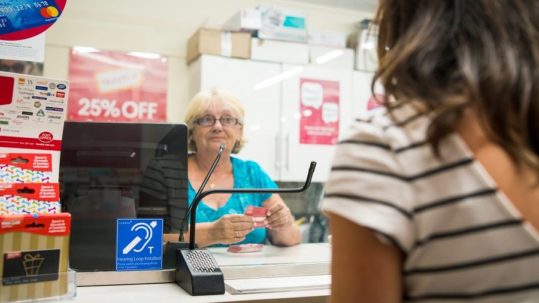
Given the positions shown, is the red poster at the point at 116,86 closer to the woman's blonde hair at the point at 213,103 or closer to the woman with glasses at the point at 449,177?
the woman's blonde hair at the point at 213,103

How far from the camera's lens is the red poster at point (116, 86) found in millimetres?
3080

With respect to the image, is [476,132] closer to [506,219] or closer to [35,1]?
[506,219]

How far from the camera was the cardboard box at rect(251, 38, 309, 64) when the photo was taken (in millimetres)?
3160

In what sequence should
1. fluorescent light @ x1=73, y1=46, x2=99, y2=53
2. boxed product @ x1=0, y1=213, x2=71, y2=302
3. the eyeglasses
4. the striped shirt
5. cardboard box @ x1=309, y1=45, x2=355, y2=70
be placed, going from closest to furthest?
the striped shirt, boxed product @ x1=0, y1=213, x2=71, y2=302, the eyeglasses, fluorescent light @ x1=73, y1=46, x2=99, y2=53, cardboard box @ x1=309, y1=45, x2=355, y2=70

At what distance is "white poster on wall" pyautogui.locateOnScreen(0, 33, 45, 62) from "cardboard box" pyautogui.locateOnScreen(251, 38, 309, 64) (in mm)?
1994

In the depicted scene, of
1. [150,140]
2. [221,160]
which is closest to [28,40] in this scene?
[150,140]

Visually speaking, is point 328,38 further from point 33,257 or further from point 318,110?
point 33,257

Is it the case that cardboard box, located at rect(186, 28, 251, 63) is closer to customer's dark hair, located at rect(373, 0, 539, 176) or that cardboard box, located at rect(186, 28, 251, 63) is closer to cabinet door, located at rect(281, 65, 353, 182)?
cabinet door, located at rect(281, 65, 353, 182)

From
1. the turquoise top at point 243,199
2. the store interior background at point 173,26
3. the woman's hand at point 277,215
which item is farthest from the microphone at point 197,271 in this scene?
the store interior background at point 173,26

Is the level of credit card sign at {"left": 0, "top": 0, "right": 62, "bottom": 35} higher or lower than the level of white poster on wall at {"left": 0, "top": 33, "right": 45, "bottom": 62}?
higher

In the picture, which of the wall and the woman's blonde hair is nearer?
the woman's blonde hair

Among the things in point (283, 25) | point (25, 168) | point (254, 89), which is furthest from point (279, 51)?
point (25, 168)

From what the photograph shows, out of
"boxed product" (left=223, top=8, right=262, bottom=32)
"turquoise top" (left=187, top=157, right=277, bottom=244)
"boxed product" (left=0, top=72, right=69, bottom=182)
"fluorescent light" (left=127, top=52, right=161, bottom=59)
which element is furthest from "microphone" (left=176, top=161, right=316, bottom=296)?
"fluorescent light" (left=127, top=52, right=161, bottom=59)

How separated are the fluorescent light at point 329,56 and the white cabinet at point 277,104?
6 centimetres
